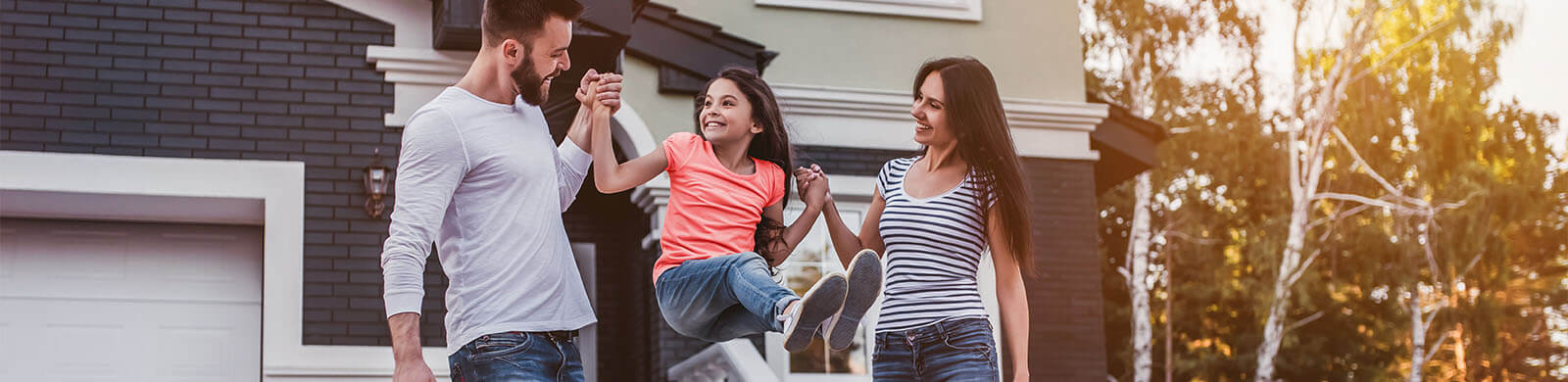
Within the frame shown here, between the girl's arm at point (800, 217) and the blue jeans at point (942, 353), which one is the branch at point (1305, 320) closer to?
the girl's arm at point (800, 217)

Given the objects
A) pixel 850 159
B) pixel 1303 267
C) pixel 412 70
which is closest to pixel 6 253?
pixel 412 70

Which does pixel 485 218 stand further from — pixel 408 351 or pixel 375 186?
pixel 375 186

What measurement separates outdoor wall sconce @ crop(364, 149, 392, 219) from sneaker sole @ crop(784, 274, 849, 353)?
4.59 meters

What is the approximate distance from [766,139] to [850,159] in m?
5.11

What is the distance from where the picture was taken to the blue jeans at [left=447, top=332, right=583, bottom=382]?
3604 millimetres

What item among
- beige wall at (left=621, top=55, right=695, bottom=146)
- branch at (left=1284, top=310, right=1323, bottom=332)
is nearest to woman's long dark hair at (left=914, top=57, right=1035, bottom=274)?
beige wall at (left=621, top=55, right=695, bottom=146)

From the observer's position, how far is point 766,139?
4.79 m

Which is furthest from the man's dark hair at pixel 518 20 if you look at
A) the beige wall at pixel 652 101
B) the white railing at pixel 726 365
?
the beige wall at pixel 652 101

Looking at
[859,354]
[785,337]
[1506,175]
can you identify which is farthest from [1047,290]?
[1506,175]

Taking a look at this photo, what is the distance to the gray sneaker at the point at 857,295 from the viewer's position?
3.99 metres

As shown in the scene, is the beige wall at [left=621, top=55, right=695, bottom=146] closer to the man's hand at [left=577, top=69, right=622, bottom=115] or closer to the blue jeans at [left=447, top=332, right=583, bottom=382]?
the man's hand at [left=577, top=69, right=622, bottom=115]

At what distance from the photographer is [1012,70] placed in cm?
1084

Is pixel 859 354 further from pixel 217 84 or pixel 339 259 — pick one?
pixel 217 84

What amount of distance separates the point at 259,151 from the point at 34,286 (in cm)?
139
